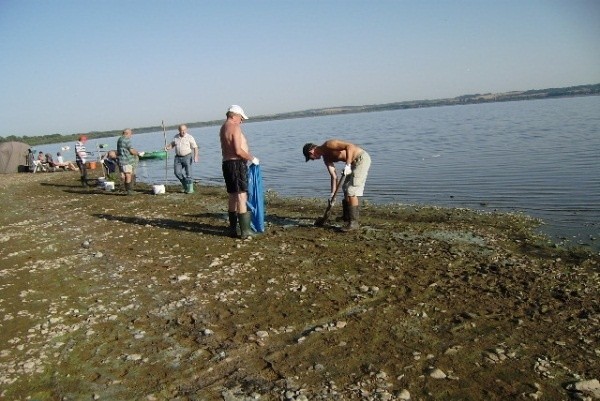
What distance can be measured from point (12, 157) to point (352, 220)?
110 ft

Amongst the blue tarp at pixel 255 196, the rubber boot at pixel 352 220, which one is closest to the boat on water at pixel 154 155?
the blue tarp at pixel 255 196

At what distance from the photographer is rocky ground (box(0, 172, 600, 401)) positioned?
4332 millimetres

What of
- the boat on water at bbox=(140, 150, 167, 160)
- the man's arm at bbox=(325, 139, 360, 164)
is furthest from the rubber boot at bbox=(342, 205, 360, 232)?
the boat on water at bbox=(140, 150, 167, 160)

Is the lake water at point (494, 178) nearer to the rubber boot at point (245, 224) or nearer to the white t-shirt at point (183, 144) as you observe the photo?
the white t-shirt at point (183, 144)

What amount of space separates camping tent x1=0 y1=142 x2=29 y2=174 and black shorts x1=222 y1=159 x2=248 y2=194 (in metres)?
31.8

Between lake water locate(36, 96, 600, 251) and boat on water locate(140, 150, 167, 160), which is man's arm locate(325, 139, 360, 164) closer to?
lake water locate(36, 96, 600, 251)

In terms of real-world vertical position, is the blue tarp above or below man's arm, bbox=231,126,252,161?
below

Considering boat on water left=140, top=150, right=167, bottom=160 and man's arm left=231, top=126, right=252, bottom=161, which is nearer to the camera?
man's arm left=231, top=126, right=252, bottom=161

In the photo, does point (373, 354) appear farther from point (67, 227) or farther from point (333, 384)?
point (67, 227)

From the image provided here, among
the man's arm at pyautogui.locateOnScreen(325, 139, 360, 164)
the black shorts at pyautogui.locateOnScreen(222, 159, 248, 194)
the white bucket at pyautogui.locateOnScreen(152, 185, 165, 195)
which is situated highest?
the man's arm at pyautogui.locateOnScreen(325, 139, 360, 164)

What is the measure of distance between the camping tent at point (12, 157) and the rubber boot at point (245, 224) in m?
31.8

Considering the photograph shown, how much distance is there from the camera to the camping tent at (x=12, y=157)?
110ft

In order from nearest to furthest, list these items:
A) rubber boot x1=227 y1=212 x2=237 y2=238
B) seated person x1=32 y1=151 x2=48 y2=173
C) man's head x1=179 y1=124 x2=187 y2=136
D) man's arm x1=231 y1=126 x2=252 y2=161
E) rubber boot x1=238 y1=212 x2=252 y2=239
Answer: man's arm x1=231 y1=126 x2=252 y2=161, rubber boot x1=238 y1=212 x2=252 y2=239, rubber boot x1=227 y1=212 x2=237 y2=238, man's head x1=179 y1=124 x2=187 y2=136, seated person x1=32 y1=151 x2=48 y2=173

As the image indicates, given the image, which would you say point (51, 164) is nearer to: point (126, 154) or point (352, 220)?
point (126, 154)
